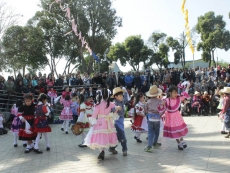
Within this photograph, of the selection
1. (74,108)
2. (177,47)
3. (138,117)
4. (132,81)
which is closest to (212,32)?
(177,47)

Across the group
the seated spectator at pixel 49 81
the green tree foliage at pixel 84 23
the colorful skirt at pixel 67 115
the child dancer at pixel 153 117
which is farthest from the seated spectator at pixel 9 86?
the green tree foliage at pixel 84 23

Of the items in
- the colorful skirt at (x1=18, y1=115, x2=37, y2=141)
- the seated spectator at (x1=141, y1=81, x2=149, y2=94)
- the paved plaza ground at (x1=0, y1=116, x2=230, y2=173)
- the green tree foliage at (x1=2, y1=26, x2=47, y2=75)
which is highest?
the green tree foliage at (x1=2, y1=26, x2=47, y2=75)

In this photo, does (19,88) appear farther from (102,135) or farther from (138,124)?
(102,135)

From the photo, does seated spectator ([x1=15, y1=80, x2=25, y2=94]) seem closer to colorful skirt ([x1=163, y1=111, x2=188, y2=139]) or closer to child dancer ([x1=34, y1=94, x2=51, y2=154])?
child dancer ([x1=34, y1=94, x2=51, y2=154])

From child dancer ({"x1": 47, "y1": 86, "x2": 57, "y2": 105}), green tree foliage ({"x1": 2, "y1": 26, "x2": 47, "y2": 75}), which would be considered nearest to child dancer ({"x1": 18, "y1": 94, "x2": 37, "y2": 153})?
child dancer ({"x1": 47, "y1": 86, "x2": 57, "y2": 105})

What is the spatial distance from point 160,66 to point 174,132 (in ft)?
136

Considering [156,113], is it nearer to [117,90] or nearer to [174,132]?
[174,132]

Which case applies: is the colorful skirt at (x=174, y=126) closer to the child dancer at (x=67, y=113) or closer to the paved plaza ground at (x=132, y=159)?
the paved plaza ground at (x=132, y=159)

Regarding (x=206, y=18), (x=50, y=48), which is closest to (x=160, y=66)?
(x=206, y=18)

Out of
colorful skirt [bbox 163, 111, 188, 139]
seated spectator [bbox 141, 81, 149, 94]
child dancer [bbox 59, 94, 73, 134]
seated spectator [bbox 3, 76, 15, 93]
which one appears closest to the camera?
colorful skirt [bbox 163, 111, 188, 139]

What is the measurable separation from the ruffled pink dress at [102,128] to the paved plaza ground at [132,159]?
44 cm

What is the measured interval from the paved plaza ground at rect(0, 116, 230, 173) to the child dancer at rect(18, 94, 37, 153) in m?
0.36

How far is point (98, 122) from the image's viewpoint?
624cm

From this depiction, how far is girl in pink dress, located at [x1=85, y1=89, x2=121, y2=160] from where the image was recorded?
615cm
